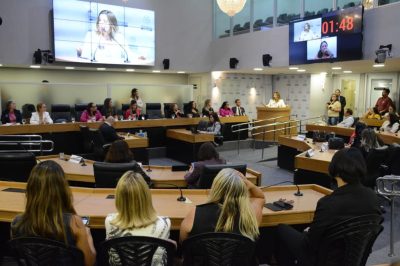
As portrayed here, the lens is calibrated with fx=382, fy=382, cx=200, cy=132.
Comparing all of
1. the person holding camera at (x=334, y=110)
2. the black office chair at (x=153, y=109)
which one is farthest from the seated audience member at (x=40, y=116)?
the person holding camera at (x=334, y=110)

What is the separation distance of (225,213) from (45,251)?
1017 millimetres

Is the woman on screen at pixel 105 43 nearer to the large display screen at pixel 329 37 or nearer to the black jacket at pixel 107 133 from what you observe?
the black jacket at pixel 107 133

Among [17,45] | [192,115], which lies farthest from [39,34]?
[192,115]

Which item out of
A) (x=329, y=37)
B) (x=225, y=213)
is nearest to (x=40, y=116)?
(x=329, y=37)

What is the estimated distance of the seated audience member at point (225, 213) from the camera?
2291 mm

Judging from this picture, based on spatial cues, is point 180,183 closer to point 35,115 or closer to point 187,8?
point 35,115

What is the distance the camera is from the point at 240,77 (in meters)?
14.2

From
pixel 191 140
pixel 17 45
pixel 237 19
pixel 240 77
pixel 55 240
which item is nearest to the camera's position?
pixel 55 240

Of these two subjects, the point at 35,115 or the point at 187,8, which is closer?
Answer: the point at 35,115

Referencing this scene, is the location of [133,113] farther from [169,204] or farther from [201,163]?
[169,204]

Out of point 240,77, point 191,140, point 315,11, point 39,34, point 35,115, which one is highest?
point 315,11

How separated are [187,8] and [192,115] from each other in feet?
14.9

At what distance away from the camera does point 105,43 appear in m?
11.2

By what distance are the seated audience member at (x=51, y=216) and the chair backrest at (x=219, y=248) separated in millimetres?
634
